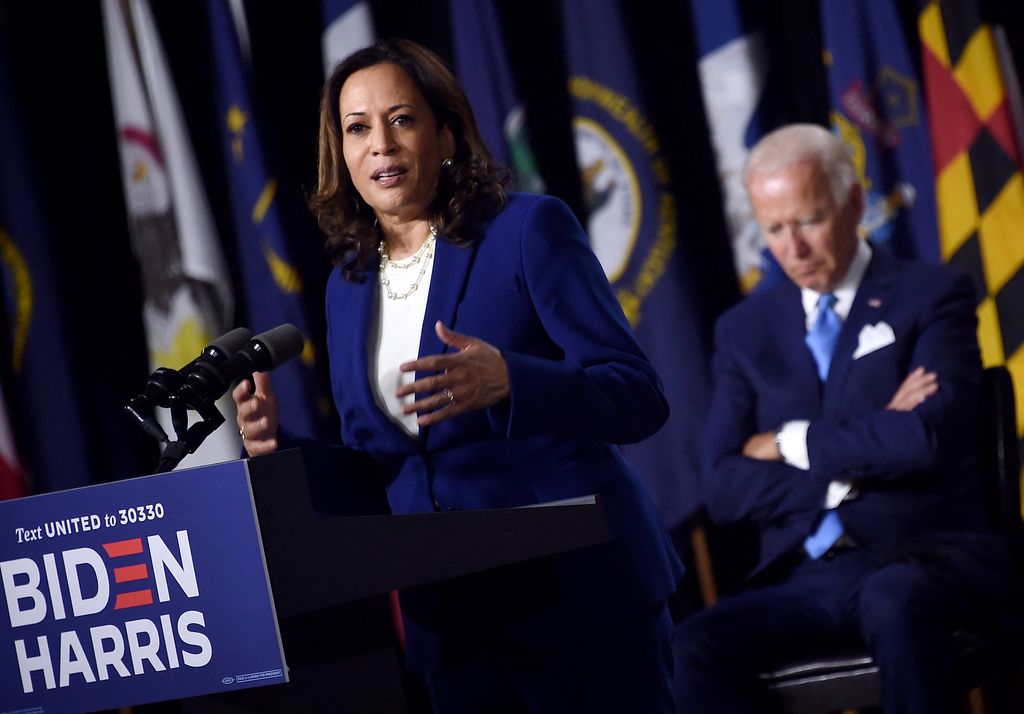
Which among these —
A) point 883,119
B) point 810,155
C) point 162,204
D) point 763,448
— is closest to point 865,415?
point 763,448

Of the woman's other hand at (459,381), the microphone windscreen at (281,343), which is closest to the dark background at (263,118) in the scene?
the microphone windscreen at (281,343)

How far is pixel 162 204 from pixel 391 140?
8.04 ft

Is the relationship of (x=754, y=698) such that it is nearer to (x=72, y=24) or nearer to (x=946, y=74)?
(x=946, y=74)

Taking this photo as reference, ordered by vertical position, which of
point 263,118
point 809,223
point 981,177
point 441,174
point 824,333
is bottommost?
point 824,333

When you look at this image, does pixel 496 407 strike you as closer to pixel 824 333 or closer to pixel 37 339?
pixel 824 333

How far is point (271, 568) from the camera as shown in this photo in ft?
3.51

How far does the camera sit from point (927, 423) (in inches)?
93.3

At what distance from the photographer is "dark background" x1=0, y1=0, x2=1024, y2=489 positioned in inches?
135

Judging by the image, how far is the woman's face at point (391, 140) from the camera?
148 centimetres

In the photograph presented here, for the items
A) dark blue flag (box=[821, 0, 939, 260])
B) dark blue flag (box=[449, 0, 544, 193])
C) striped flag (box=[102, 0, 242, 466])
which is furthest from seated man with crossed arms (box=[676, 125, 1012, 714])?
striped flag (box=[102, 0, 242, 466])

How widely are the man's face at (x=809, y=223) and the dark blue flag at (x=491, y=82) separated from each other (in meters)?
0.89

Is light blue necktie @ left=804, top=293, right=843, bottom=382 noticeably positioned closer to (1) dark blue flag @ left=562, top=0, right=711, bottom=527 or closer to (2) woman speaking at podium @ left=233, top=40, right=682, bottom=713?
(1) dark blue flag @ left=562, top=0, right=711, bottom=527

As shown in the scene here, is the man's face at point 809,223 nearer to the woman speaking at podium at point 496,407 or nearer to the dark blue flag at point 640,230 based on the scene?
the dark blue flag at point 640,230

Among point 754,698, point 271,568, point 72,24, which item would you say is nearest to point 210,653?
point 271,568
